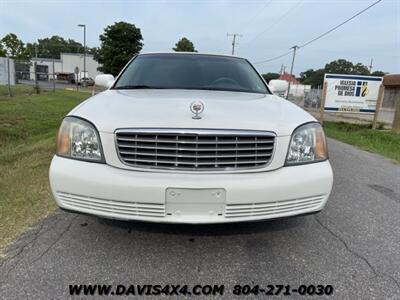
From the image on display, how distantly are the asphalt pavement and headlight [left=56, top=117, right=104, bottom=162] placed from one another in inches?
31.2

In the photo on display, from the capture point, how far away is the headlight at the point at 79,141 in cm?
239

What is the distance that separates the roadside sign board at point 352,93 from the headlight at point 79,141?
12.4 metres

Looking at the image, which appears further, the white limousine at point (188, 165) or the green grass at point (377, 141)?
the green grass at point (377, 141)

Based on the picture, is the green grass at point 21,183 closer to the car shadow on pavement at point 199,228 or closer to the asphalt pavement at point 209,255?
the asphalt pavement at point 209,255

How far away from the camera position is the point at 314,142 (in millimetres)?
2596

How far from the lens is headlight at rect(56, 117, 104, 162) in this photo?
7.84 feet

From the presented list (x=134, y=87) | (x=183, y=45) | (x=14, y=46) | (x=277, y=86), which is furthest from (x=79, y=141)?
(x=14, y=46)

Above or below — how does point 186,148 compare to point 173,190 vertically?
above

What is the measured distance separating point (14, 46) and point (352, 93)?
70.6 meters

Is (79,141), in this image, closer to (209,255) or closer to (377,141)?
(209,255)

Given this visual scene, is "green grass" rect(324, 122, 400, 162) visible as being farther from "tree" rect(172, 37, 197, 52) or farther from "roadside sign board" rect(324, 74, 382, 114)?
"tree" rect(172, 37, 197, 52)

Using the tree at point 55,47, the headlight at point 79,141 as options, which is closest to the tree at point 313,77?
the tree at point 55,47

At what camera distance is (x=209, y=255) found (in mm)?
2668

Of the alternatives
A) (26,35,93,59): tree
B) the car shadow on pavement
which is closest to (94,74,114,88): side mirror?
the car shadow on pavement
